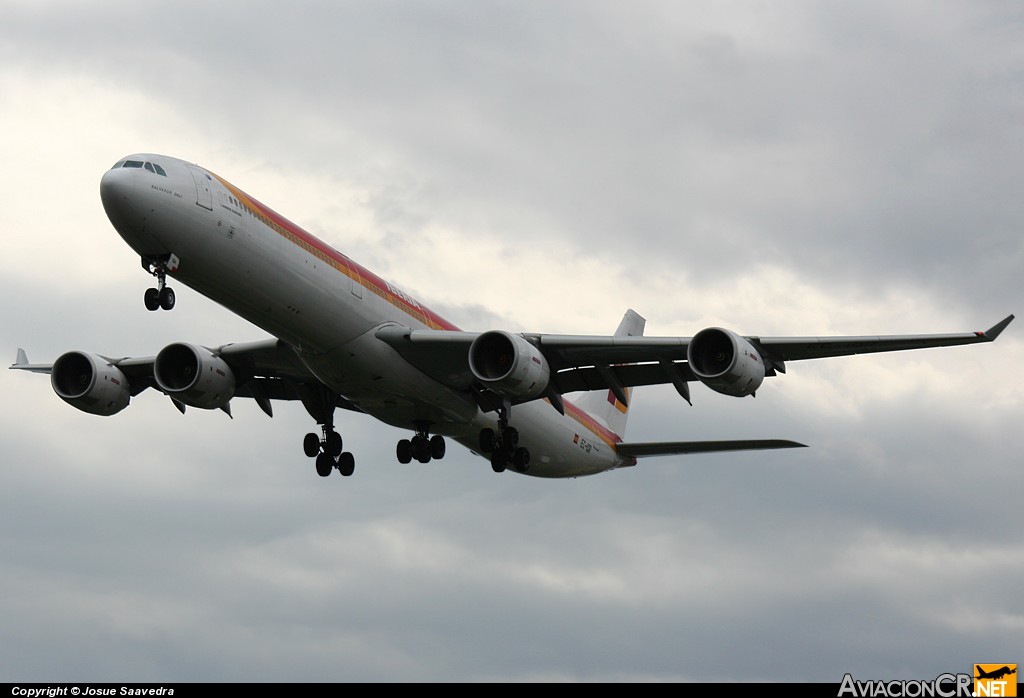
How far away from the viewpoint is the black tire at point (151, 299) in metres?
30.4

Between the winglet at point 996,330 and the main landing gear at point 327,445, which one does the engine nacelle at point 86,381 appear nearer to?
the main landing gear at point 327,445

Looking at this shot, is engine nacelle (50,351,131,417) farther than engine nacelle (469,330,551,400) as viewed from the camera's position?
Yes

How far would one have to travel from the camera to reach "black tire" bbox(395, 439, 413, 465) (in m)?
40.0

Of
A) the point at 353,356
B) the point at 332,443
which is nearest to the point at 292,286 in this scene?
the point at 353,356

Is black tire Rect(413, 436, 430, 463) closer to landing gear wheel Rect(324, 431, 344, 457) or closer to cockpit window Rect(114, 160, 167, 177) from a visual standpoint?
landing gear wheel Rect(324, 431, 344, 457)

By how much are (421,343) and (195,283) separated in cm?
640

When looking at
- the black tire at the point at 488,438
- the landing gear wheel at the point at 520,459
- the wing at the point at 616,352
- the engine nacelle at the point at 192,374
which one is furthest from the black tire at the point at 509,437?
the engine nacelle at the point at 192,374

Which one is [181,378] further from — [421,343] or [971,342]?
[971,342]

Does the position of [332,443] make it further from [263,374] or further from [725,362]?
[725,362]

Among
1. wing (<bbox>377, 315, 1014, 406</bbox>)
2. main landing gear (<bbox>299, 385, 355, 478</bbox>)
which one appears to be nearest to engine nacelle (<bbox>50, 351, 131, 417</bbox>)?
main landing gear (<bbox>299, 385, 355, 478</bbox>)

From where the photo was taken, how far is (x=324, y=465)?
136 ft

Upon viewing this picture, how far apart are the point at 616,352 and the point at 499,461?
207 inches

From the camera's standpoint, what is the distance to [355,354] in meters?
34.6

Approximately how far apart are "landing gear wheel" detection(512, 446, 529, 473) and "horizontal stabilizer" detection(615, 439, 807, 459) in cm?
625
